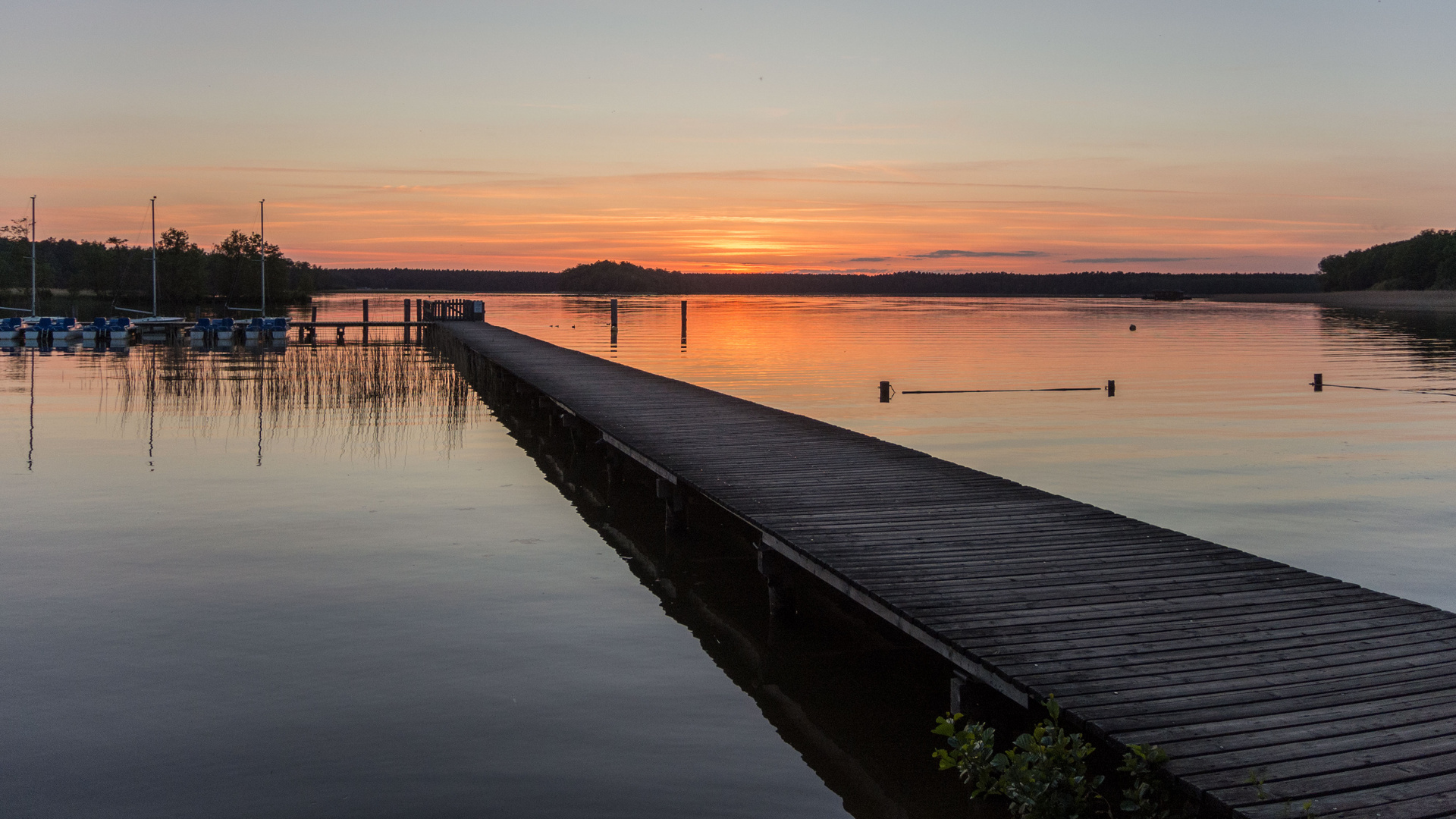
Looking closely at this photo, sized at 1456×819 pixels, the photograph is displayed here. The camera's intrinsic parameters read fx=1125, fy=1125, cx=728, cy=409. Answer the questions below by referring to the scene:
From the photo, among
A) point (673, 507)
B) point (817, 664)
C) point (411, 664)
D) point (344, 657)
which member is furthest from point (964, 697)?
point (673, 507)

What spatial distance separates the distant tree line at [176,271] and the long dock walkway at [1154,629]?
3775 inches

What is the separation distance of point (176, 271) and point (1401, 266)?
119 meters

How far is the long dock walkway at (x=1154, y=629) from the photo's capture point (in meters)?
3.88

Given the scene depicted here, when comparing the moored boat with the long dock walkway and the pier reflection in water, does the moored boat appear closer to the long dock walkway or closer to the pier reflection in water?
the pier reflection in water

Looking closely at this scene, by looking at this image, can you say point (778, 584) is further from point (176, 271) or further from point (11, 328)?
point (176, 271)

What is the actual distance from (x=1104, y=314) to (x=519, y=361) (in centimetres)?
6552

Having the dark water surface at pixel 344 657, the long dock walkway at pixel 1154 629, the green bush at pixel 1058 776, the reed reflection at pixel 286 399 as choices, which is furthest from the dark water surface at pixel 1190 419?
the reed reflection at pixel 286 399

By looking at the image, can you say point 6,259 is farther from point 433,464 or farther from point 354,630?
point 354,630

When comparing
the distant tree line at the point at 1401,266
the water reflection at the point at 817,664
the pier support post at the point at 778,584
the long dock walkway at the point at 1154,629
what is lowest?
the water reflection at the point at 817,664

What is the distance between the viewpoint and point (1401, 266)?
116 m

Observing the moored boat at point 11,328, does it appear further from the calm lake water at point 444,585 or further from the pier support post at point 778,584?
the pier support post at point 778,584

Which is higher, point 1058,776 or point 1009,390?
point 1009,390

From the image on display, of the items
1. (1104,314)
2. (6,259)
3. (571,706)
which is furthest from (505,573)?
(6,259)

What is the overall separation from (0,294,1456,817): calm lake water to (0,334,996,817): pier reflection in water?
3 centimetres
